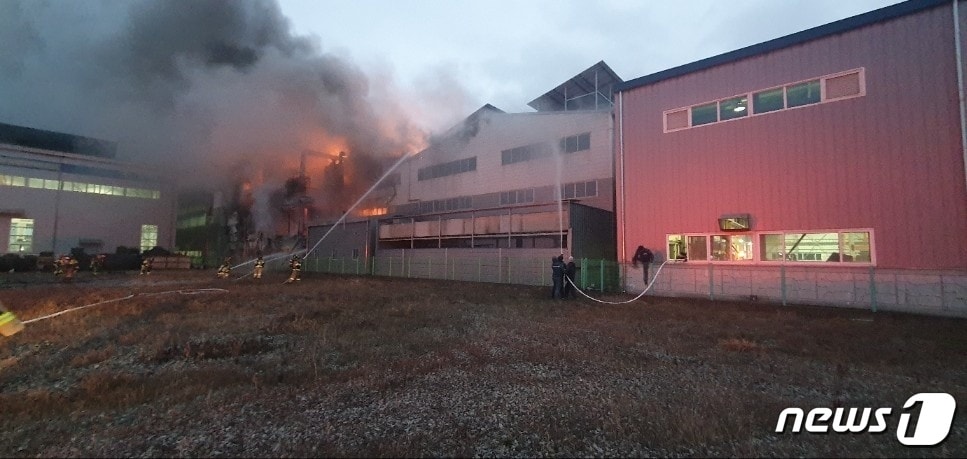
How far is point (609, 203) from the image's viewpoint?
76.2 ft

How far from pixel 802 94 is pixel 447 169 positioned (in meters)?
22.0

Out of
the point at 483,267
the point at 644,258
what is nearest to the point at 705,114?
the point at 644,258

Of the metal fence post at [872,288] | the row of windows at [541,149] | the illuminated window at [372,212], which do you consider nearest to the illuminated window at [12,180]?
the illuminated window at [372,212]

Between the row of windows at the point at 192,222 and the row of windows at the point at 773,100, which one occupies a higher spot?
the row of windows at the point at 773,100

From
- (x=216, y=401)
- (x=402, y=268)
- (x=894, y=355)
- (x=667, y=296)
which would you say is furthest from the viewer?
(x=402, y=268)

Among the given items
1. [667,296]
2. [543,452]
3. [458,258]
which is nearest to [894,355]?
[543,452]

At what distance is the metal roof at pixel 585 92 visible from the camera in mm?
27641

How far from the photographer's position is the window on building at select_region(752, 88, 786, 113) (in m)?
13.8

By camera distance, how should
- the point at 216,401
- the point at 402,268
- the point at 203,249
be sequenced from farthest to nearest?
the point at 203,249 → the point at 402,268 → the point at 216,401

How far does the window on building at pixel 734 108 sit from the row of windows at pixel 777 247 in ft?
13.7

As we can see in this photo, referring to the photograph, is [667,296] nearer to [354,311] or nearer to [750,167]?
[750,167]

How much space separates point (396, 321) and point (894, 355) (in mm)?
8831

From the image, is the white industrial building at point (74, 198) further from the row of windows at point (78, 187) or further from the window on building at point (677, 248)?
the window on building at point (677, 248)

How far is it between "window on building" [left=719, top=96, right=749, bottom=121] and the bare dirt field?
7.48m
